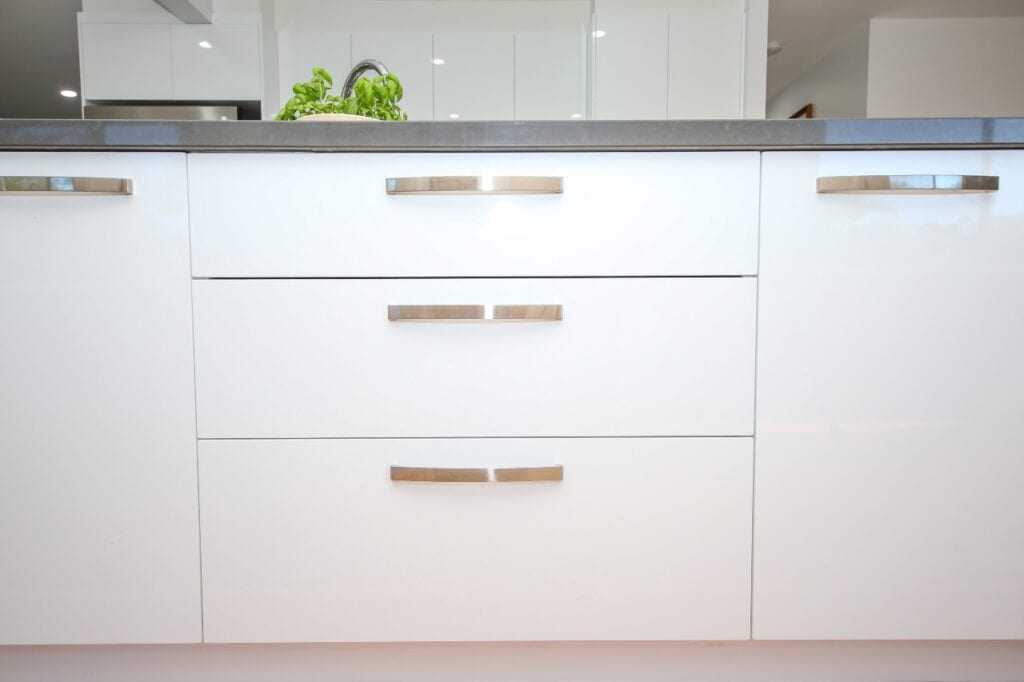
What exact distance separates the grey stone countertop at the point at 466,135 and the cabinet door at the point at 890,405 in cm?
3

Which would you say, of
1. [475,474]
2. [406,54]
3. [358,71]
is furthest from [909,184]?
[406,54]

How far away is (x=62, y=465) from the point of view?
862mm

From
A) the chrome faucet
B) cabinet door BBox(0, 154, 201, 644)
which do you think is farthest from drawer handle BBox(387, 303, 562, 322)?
the chrome faucet

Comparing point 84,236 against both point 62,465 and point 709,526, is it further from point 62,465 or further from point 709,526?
point 709,526

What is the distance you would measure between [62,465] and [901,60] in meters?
5.73

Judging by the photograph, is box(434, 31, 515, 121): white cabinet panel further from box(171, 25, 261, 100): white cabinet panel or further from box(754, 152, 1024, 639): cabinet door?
box(754, 152, 1024, 639): cabinet door

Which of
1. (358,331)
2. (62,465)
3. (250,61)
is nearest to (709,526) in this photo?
(358,331)

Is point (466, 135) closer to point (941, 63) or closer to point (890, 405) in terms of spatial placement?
point (890, 405)

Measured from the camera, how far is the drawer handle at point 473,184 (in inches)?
32.3

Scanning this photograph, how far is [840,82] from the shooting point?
196 inches

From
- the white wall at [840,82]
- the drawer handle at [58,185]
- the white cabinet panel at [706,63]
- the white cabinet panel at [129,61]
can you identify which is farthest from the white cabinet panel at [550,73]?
the drawer handle at [58,185]

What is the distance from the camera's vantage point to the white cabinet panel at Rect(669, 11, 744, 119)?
3.44 metres

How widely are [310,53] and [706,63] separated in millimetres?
2396

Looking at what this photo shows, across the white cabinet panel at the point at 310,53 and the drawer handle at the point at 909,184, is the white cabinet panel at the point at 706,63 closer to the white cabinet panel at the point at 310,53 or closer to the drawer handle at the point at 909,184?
the white cabinet panel at the point at 310,53
